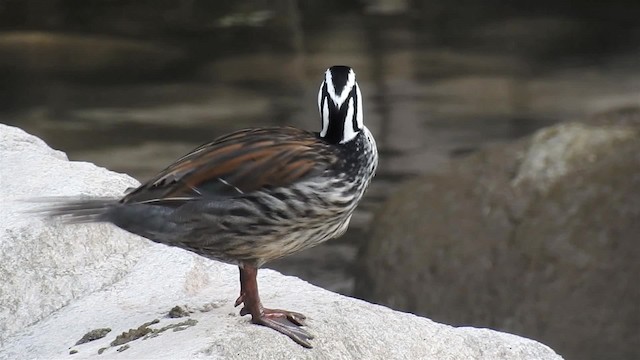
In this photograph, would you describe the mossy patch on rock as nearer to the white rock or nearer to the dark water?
the white rock

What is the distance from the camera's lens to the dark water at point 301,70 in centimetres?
1136

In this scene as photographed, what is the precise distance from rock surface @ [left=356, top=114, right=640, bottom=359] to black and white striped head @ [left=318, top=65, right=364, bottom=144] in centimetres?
301

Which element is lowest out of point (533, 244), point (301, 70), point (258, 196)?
point (533, 244)

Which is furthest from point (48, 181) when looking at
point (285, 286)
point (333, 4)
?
point (333, 4)

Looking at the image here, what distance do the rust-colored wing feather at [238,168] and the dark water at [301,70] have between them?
661cm

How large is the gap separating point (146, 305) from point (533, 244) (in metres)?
2.86

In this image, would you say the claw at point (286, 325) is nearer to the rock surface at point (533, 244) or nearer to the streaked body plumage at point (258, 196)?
the streaked body plumage at point (258, 196)

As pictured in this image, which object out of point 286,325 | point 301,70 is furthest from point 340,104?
point 301,70

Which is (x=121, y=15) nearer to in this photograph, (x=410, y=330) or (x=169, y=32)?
(x=169, y=32)

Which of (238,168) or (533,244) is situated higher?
(238,168)

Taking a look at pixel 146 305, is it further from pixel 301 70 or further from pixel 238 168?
pixel 301 70

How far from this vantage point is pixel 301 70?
12516 millimetres

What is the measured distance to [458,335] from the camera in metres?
4.23

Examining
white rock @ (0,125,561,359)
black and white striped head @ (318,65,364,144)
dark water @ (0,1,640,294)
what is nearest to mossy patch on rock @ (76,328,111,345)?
white rock @ (0,125,561,359)
